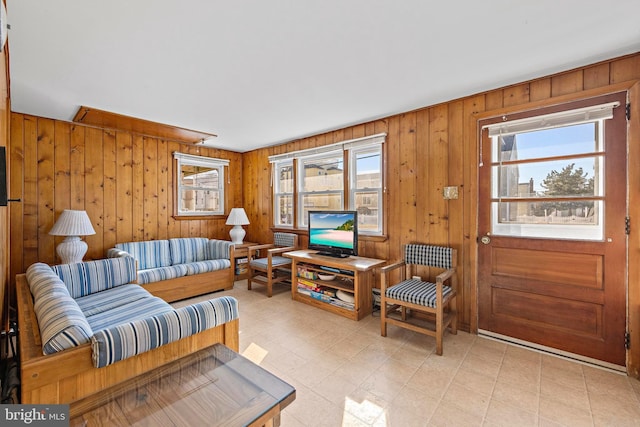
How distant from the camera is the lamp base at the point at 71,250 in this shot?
10.6 ft

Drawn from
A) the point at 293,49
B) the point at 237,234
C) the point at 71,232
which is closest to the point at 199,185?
the point at 237,234

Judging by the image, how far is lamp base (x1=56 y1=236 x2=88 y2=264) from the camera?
3.23m

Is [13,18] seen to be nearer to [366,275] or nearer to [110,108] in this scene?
[110,108]

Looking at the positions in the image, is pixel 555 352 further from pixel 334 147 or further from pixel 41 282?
pixel 41 282

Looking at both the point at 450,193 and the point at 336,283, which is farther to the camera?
the point at 336,283

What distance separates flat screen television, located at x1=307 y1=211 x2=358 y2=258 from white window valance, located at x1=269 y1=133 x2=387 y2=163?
92cm

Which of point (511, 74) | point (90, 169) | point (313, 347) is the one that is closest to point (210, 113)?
point (90, 169)

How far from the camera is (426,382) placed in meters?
2.01

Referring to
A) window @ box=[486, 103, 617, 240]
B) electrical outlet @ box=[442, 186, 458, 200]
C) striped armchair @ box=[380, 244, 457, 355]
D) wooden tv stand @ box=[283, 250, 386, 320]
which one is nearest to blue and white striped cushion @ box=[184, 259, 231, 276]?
wooden tv stand @ box=[283, 250, 386, 320]

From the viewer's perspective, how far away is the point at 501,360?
2.29 metres

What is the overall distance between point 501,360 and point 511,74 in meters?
2.39

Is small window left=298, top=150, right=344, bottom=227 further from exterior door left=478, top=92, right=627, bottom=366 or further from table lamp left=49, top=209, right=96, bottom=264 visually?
table lamp left=49, top=209, right=96, bottom=264

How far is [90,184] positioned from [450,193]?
4.50 meters

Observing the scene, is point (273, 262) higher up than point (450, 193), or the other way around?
point (450, 193)
